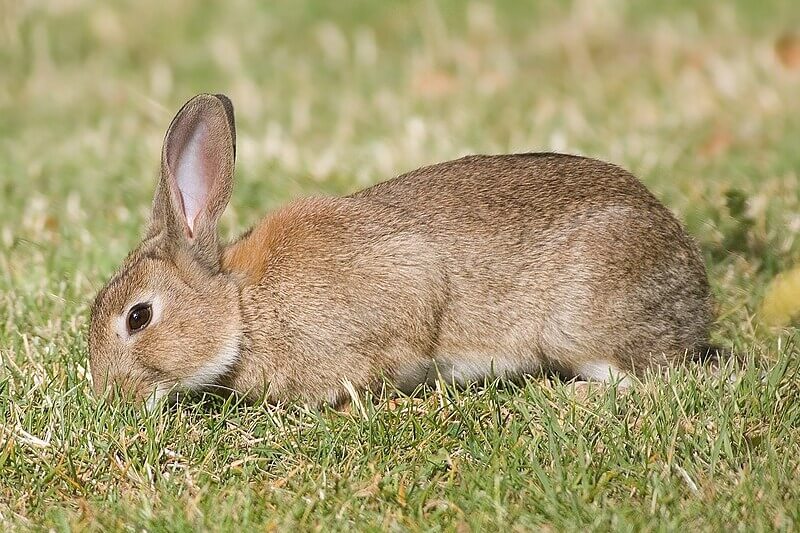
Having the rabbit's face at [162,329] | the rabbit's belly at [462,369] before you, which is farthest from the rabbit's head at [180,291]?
the rabbit's belly at [462,369]

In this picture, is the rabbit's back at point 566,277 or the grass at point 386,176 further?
the rabbit's back at point 566,277

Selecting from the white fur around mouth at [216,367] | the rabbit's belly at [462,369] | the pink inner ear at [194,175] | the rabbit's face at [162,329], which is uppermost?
the pink inner ear at [194,175]

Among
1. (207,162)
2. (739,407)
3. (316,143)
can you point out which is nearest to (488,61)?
(316,143)

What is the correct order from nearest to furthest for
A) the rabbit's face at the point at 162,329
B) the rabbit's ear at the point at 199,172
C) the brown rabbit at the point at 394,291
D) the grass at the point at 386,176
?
the grass at the point at 386,176 < the rabbit's face at the point at 162,329 < the brown rabbit at the point at 394,291 < the rabbit's ear at the point at 199,172

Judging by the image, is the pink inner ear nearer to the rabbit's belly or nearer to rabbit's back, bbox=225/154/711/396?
rabbit's back, bbox=225/154/711/396

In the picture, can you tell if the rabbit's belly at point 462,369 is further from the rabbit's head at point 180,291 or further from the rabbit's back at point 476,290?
the rabbit's head at point 180,291

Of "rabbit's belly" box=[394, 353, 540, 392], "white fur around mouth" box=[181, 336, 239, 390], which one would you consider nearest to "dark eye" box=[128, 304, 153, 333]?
"white fur around mouth" box=[181, 336, 239, 390]
